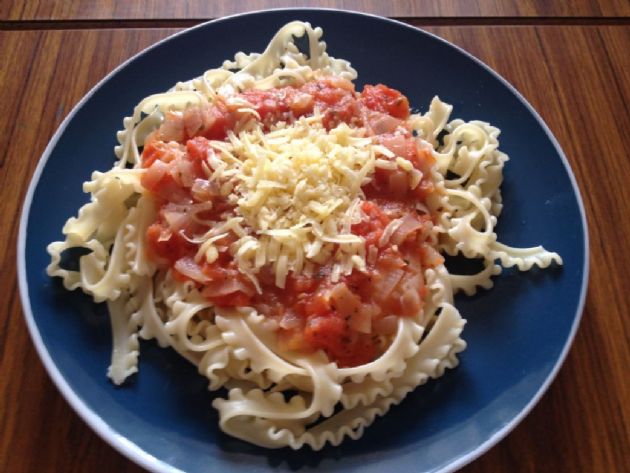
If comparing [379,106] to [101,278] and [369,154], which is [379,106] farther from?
[101,278]

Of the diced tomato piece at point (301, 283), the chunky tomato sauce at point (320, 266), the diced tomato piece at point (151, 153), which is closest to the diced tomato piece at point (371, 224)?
the chunky tomato sauce at point (320, 266)

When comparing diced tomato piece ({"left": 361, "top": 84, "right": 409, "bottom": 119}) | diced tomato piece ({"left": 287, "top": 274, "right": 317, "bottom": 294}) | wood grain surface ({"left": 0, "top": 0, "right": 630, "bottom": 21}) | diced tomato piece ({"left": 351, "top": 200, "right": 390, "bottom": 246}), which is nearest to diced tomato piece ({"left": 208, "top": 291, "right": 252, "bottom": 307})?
diced tomato piece ({"left": 287, "top": 274, "right": 317, "bottom": 294})

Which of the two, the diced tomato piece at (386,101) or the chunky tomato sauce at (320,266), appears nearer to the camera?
the chunky tomato sauce at (320,266)

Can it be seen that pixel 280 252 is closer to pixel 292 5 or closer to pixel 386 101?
pixel 386 101

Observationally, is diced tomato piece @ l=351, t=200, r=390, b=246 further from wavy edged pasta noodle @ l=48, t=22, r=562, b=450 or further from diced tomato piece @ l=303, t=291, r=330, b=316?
diced tomato piece @ l=303, t=291, r=330, b=316

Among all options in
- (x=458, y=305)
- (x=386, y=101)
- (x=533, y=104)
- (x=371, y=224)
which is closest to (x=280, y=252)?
(x=371, y=224)

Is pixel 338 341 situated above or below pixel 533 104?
below

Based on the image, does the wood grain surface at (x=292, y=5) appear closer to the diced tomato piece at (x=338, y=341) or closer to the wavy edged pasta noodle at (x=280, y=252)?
the wavy edged pasta noodle at (x=280, y=252)
